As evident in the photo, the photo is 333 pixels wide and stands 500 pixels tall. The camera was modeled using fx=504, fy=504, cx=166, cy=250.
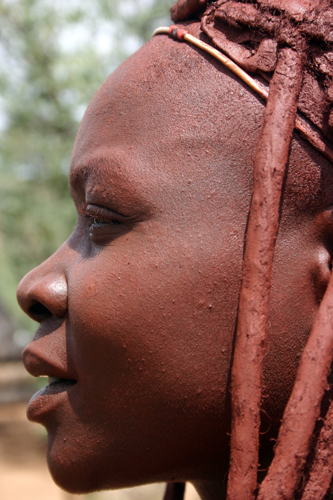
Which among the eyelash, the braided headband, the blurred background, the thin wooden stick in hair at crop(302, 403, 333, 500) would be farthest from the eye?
the blurred background

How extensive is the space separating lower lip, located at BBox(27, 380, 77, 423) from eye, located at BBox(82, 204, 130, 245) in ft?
1.43

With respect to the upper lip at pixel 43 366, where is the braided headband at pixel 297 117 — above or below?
above

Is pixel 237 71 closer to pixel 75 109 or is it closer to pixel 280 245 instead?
pixel 280 245

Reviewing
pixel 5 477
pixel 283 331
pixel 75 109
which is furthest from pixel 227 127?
pixel 5 477

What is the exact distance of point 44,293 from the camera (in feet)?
4.91

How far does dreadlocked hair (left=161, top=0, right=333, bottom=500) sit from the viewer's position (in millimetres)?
1135

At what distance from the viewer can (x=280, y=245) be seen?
1.34 meters

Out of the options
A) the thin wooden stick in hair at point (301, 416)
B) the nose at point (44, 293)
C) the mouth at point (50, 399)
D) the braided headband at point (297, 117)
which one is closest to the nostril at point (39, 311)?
the nose at point (44, 293)

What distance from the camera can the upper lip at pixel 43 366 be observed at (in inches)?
57.9

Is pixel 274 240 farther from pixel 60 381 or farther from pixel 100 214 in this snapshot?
Answer: pixel 60 381

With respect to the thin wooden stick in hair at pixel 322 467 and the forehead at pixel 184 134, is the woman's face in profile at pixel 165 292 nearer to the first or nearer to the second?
the forehead at pixel 184 134

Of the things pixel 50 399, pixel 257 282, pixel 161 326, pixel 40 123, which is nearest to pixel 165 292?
pixel 161 326

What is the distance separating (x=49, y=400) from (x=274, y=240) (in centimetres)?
82

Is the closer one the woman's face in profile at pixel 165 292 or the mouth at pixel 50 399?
the woman's face in profile at pixel 165 292
